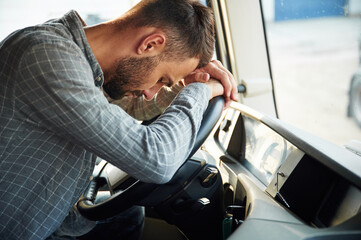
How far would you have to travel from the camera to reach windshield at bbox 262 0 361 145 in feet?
5.48

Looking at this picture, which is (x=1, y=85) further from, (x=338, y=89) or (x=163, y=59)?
(x=338, y=89)

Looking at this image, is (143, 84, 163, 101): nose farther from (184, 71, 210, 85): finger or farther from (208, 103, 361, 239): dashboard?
(208, 103, 361, 239): dashboard

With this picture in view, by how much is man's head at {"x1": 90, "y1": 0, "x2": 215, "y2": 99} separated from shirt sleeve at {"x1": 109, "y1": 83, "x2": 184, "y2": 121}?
0.54 feet

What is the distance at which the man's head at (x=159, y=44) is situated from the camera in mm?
1020

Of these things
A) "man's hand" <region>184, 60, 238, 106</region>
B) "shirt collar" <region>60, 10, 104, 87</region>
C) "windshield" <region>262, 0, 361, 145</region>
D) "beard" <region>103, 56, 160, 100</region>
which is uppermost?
"shirt collar" <region>60, 10, 104, 87</region>

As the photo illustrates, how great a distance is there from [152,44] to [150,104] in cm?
43

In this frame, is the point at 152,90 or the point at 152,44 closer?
the point at 152,44

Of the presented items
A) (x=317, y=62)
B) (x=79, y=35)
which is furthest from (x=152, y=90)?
(x=317, y=62)

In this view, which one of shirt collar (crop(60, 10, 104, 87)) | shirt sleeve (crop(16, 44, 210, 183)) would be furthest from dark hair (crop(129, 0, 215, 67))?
shirt sleeve (crop(16, 44, 210, 183))

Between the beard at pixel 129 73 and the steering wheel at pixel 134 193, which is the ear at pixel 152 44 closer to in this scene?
the beard at pixel 129 73

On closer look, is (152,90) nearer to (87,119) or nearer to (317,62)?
(87,119)

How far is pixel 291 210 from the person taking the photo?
0.96 metres

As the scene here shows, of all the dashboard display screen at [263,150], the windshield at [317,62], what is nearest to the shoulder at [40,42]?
the dashboard display screen at [263,150]

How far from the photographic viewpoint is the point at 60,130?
82 cm
